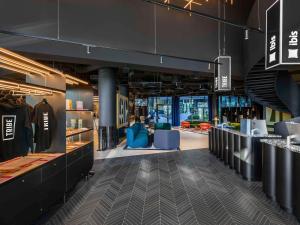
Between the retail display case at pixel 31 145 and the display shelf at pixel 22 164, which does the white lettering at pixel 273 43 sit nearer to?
the retail display case at pixel 31 145

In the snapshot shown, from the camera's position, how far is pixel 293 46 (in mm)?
3715

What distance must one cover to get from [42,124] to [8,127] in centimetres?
76

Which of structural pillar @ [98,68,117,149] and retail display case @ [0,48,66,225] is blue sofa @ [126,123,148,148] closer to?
structural pillar @ [98,68,117,149]

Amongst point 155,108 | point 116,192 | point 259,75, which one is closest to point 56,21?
point 116,192

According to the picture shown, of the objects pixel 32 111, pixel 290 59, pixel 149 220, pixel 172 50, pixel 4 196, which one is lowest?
pixel 149 220

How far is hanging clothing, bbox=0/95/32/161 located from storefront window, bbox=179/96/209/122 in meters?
21.2

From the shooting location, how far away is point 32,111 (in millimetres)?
3533

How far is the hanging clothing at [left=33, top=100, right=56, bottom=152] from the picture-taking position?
3.47 metres

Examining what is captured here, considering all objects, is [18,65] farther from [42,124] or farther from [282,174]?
[282,174]

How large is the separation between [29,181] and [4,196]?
0.45 metres

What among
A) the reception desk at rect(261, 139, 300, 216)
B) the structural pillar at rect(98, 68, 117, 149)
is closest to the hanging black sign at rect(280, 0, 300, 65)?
the reception desk at rect(261, 139, 300, 216)

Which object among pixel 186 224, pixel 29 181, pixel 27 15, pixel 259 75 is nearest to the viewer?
pixel 29 181

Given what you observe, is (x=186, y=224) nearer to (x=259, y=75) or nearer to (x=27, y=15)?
(x=27, y=15)

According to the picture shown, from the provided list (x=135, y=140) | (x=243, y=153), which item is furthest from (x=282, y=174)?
(x=135, y=140)
